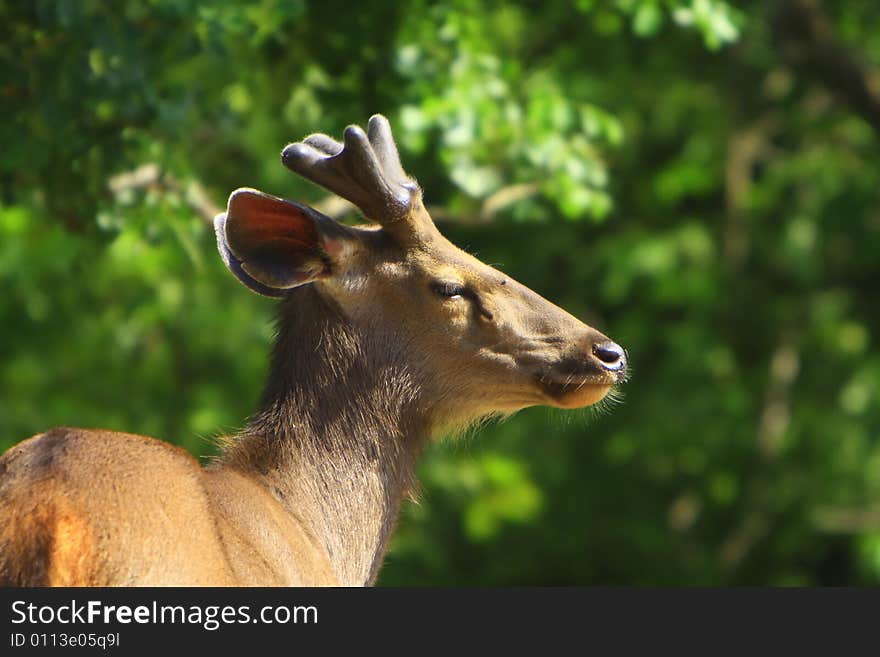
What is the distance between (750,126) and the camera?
715 inches

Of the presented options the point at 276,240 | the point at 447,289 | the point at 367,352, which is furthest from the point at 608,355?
the point at 276,240

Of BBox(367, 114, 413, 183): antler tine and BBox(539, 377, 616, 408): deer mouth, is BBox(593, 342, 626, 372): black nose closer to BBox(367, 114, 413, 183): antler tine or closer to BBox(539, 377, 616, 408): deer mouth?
BBox(539, 377, 616, 408): deer mouth

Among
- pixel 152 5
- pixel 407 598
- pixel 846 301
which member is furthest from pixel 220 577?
pixel 846 301

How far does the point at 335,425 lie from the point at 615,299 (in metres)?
11.5

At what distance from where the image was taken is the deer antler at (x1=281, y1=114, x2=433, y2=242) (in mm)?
6547

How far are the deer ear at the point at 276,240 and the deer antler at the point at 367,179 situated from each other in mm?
155

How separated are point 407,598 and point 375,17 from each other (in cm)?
492

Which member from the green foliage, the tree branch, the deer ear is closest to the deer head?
the deer ear

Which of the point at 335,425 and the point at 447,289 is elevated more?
the point at 447,289

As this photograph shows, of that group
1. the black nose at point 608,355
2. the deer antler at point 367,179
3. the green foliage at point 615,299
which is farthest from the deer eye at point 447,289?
the green foliage at point 615,299

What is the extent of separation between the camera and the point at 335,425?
21.9 feet

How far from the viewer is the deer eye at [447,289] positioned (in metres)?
6.70

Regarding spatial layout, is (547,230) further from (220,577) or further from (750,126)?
(220,577)

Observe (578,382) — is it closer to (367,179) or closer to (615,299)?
(367,179)
